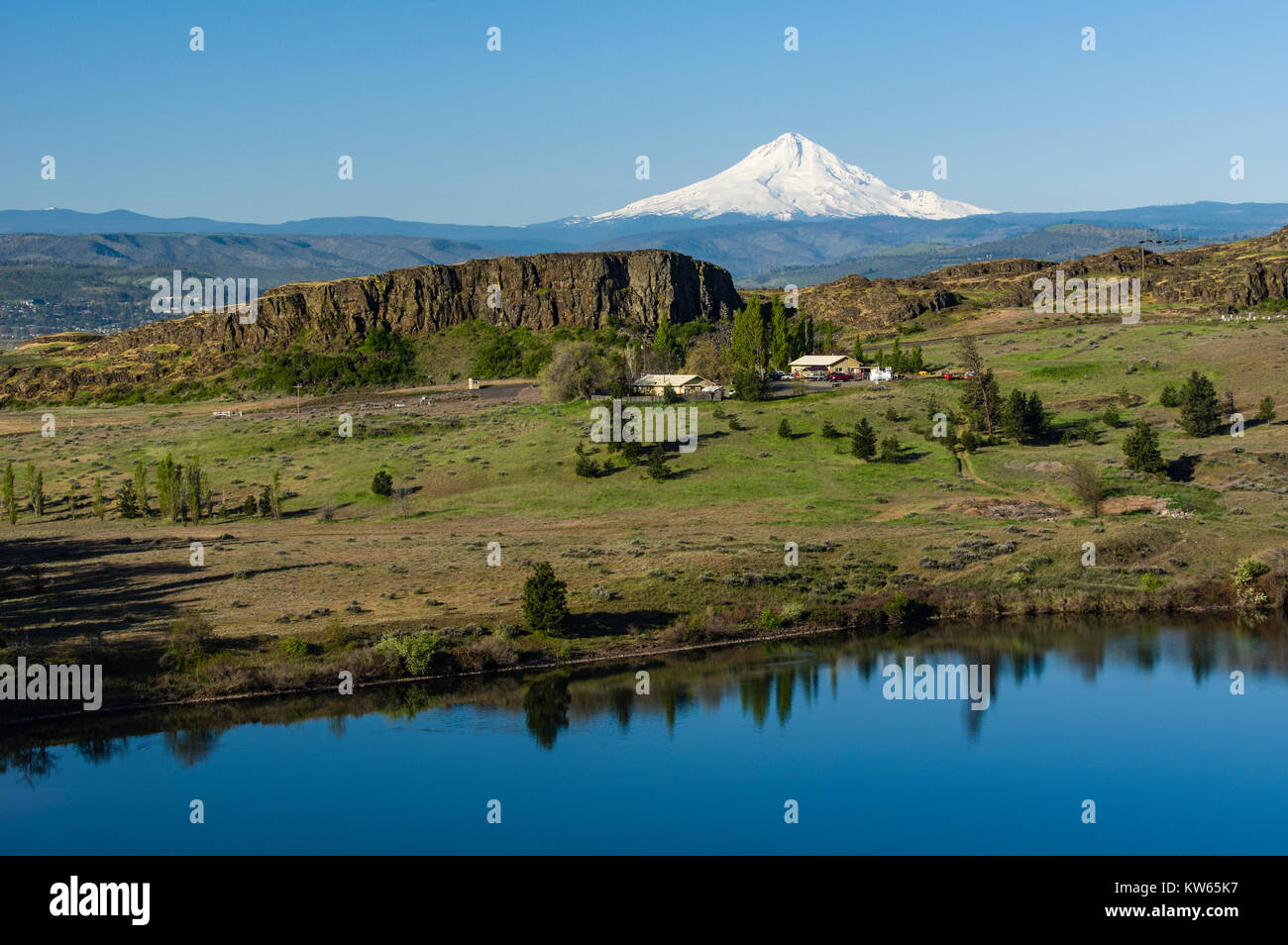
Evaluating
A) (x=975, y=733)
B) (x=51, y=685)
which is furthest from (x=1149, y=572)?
(x=51, y=685)

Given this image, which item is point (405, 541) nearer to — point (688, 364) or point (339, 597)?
point (339, 597)

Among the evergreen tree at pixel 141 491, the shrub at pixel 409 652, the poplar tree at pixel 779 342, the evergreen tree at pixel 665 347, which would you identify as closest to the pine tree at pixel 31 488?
the evergreen tree at pixel 141 491

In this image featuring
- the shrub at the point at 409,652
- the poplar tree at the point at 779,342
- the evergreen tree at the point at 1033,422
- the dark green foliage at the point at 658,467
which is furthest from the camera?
the poplar tree at the point at 779,342

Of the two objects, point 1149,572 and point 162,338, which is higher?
point 162,338

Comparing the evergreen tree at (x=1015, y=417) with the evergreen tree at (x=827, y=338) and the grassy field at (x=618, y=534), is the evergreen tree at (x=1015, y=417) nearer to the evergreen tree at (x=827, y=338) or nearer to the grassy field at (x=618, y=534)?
the grassy field at (x=618, y=534)

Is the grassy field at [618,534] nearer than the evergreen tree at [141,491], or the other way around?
the grassy field at [618,534]

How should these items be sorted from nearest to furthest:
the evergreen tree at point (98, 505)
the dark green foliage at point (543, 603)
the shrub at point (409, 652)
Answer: the shrub at point (409, 652), the dark green foliage at point (543, 603), the evergreen tree at point (98, 505)
